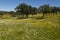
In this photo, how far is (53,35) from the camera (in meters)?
19.6

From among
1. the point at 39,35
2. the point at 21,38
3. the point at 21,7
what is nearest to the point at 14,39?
the point at 21,38

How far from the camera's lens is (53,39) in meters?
18.1

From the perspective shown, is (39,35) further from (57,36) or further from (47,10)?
(47,10)

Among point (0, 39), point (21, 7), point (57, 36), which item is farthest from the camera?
point (21, 7)

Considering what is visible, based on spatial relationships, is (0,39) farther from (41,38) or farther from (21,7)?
(21,7)

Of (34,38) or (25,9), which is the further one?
(25,9)

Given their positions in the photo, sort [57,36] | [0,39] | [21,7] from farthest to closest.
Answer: [21,7], [57,36], [0,39]

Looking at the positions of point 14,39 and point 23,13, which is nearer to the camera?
point 14,39

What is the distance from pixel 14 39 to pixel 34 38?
2.69m

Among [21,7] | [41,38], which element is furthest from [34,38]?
[21,7]

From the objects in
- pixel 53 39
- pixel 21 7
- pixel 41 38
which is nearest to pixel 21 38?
pixel 41 38

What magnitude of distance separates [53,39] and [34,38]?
2544 millimetres

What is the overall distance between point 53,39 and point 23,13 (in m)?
89.9

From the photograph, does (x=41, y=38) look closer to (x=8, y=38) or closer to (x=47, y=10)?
(x=8, y=38)
